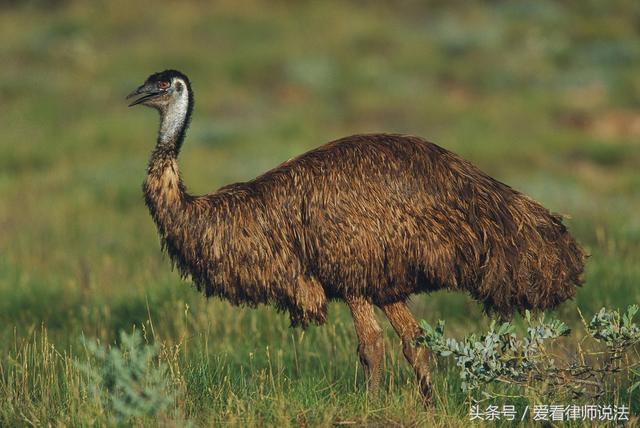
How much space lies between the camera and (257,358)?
7332 mm

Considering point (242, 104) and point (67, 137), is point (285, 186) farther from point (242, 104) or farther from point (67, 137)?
point (242, 104)

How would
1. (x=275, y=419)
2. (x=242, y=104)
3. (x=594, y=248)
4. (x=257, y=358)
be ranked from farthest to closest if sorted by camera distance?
(x=242, y=104), (x=594, y=248), (x=257, y=358), (x=275, y=419)

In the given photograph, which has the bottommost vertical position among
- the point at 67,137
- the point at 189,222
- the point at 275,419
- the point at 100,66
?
the point at 275,419

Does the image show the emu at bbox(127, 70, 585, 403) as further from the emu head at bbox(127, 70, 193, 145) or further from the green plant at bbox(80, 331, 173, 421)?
the green plant at bbox(80, 331, 173, 421)

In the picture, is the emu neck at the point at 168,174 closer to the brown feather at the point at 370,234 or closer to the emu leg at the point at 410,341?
the brown feather at the point at 370,234

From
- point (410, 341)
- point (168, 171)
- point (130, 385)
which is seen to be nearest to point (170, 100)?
point (168, 171)

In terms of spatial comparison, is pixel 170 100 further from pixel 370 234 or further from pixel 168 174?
pixel 370 234

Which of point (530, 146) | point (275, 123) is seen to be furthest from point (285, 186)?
point (275, 123)

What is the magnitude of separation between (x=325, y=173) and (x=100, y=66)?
18.6m

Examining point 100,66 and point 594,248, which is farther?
point 100,66

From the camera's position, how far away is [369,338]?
599 centimetres

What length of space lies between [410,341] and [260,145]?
11951 millimetres
